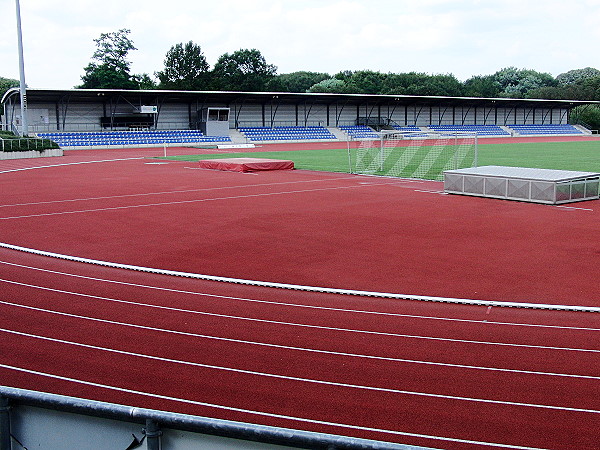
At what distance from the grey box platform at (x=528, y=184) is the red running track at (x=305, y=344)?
5.30m

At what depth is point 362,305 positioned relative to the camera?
916cm

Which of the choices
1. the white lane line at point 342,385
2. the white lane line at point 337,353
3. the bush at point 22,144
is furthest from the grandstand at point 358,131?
the white lane line at point 342,385

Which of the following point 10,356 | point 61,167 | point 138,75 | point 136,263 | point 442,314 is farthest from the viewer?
point 138,75

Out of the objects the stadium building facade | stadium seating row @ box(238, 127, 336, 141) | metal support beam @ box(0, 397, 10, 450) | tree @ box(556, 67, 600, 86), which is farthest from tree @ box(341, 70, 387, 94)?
metal support beam @ box(0, 397, 10, 450)

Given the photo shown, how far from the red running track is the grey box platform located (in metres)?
5.30

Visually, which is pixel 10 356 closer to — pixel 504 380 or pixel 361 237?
pixel 504 380

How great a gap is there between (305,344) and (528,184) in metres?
14.0

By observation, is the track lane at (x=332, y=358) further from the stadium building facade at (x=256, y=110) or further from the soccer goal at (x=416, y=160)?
the stadium building facade at (x=256, y=110)

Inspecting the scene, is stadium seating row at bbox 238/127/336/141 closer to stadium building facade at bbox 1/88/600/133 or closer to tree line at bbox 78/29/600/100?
stadium building facade at bbox 1/88/600/133

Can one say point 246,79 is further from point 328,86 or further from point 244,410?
point 244,410

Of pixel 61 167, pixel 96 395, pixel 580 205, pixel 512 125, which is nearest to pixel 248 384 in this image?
pixel 96 395

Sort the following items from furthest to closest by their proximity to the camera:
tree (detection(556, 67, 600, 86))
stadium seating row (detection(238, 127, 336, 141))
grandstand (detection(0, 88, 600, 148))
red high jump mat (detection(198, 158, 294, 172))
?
tree (detection(556, 67, 600, 86))
stadium seating row (detection(238, 127, 336, 141))
grandstand (detection(0, 88, 600, 148))
red high jump mat (detection(198, 158, 294, 172))

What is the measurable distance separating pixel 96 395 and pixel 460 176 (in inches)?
679

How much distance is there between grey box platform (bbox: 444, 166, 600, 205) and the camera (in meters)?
19.0
